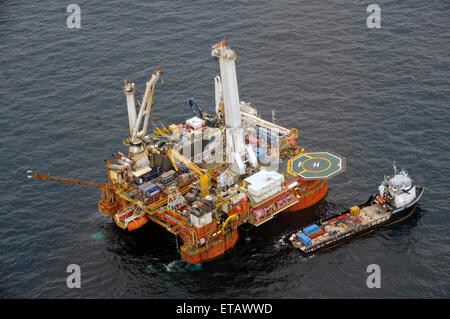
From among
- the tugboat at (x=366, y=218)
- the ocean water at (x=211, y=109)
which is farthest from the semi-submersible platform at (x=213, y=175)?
the tugboat at (x=366, y=218)

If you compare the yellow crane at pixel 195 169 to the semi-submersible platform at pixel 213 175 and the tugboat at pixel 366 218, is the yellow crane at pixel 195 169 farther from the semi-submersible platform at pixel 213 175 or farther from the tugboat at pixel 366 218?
the tugboat at pixel 366 218

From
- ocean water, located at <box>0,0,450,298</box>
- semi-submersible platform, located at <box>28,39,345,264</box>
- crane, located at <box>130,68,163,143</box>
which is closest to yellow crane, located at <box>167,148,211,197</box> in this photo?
semi-submersible platform, located at <box>28,39,345,264</box>

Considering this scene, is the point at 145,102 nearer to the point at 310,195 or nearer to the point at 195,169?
the point at 195,169

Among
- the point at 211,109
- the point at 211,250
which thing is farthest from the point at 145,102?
the point at 211,250

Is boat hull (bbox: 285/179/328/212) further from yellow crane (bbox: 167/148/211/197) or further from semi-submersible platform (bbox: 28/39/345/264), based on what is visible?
yellow crane (bbox: 167/148/211/197)

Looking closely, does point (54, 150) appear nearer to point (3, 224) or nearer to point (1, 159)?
point (1, 159)
